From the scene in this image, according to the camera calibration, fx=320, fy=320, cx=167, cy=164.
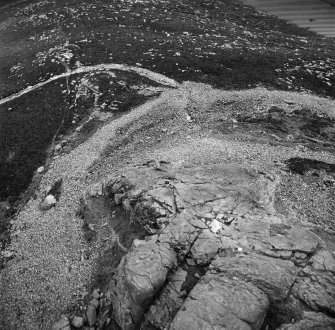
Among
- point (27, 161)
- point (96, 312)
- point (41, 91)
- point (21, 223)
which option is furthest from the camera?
point (41, 91)

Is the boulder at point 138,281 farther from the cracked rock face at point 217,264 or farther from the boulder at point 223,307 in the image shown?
the boulder at point 223,307

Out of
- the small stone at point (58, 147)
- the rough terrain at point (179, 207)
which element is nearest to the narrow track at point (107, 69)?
the rough terrain at point (179, 207)

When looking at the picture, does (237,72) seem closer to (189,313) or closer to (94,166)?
(94,166)

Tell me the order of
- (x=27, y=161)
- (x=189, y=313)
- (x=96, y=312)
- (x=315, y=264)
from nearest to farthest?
1. (x=189, y=313)
2. (x=315, y=264)
3. (x=96, y=312)
4. (x=27, y=161)

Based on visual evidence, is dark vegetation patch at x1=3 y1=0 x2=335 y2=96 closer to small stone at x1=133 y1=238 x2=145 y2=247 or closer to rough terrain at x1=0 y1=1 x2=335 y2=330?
rough terrain at x1=0 y1=1 x2=335 y2=330

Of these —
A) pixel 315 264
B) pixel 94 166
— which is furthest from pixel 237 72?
pixel 315 264

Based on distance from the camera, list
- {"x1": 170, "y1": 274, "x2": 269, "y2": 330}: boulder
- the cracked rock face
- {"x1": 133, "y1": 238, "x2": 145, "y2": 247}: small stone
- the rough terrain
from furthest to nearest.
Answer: {"x1": 133, "y1": 238, "x2": 145, "y2": 247}: small stone < the rough terrain < the cracked rock face < {"x1": 170, "y1": 274, "x2": 269, "y2": 330}: boulder

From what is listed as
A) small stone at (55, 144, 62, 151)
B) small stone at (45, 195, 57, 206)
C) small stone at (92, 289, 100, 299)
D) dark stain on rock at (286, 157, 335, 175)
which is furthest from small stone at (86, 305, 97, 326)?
dark stain on rock at (286, 157, 335, 175)
